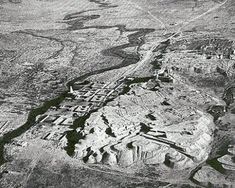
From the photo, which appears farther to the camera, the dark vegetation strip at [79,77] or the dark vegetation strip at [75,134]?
the dark vegetation strip at [79,77]

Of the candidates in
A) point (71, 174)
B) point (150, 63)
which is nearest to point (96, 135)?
point (71, 174)

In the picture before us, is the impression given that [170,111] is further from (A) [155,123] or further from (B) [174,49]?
(B) [174,49]

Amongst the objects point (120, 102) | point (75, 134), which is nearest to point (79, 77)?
point (120, 102)

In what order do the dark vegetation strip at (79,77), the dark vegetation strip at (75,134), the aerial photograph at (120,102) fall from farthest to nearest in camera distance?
the dark vegetation strip at (79,77) → the dark vegetation strip at (75,134) → the aerial photograph at (120,102)

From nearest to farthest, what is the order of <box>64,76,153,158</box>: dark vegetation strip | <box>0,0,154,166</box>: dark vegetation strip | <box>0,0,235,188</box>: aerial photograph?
<box>0,0,235,188</box>: aerial photograph < <box>64,76,153,158</box>: dark vegetation strip < <box>0,0,154,166</box>: dark vegetation strip

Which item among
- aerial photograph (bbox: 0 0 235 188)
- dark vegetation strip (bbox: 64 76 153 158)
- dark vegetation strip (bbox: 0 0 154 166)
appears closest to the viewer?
aerial photograph (bbox: 0 0 235 188)

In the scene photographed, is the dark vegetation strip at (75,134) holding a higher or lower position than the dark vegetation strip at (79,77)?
higher

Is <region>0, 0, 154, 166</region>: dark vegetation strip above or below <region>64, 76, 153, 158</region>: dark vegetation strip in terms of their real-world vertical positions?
below

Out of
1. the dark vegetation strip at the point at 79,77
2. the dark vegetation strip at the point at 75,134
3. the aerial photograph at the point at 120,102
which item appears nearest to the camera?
the aerial photograph at the point at 120,102

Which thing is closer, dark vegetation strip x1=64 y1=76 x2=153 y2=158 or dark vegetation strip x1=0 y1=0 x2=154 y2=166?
dark vegetation strip x1=64 y1=76 x2=153 y2=158

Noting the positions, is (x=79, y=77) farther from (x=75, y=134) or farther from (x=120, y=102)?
(x=75, y=134)
